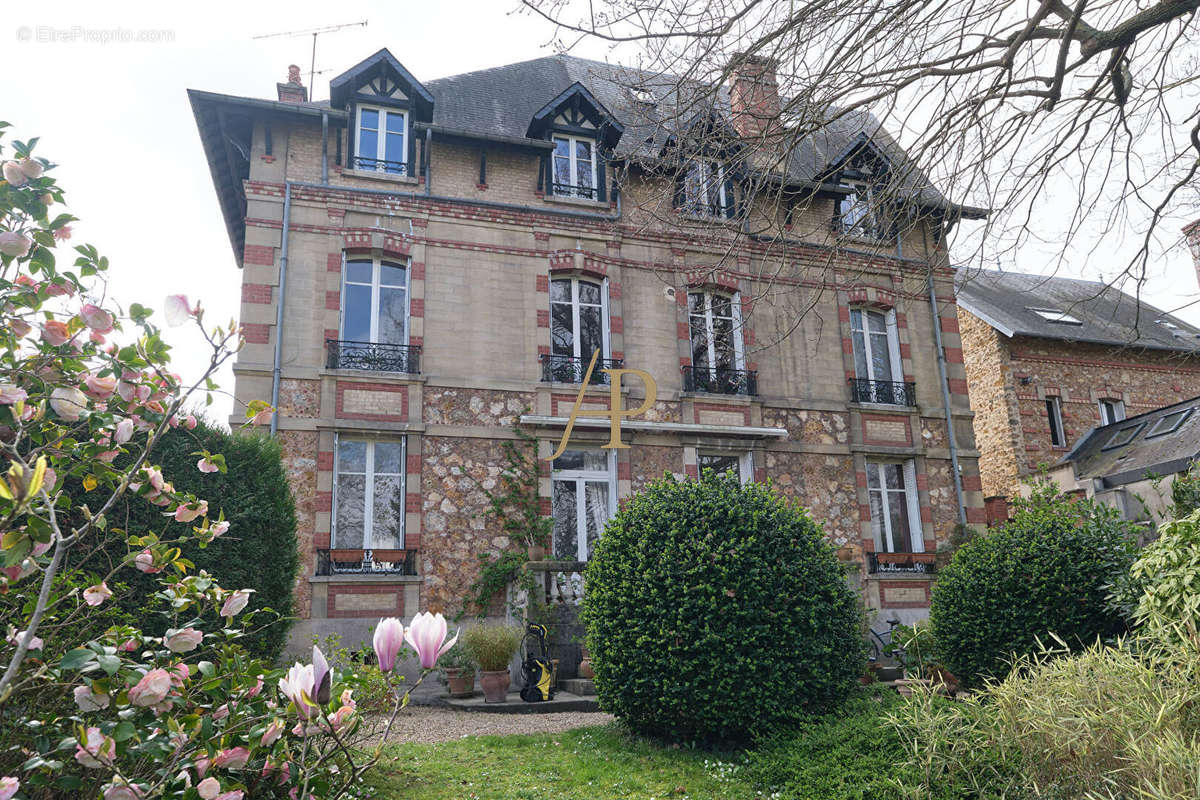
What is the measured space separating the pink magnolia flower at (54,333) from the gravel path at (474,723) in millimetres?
5242

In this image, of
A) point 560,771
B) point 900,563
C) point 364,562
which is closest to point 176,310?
point 560,771

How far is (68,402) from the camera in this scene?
2.53m

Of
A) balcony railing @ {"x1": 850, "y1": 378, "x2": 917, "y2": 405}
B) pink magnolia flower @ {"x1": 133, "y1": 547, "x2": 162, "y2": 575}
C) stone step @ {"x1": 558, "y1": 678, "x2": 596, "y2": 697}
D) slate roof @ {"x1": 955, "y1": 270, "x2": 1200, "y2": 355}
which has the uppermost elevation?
slate roof @ {"x1": 955, "y1": 270, "x2": 1200, "y2": 355}

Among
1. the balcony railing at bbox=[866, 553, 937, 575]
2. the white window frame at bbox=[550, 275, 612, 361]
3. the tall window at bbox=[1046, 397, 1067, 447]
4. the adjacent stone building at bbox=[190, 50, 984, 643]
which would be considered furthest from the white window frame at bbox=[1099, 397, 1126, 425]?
the white window frame at bbox=[550, 275, 612, 361]

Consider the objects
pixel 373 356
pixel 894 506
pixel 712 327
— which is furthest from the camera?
pixel 894 506

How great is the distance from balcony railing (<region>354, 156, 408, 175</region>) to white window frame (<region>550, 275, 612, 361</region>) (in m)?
2.90

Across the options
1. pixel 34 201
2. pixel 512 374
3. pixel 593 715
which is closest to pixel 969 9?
pixel 34 201

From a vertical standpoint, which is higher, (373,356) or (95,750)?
(373,356)

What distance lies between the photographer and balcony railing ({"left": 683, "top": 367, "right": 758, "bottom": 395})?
13461mm

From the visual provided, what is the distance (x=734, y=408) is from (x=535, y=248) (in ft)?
13.6

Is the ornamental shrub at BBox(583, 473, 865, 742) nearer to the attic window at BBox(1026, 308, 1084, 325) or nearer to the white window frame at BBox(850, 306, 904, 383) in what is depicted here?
the white window frame at BBox(850, 306, 904, 383)

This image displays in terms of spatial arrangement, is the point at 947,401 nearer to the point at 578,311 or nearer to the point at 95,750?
the point at 578,311

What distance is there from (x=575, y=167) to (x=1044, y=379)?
12137 millimetres

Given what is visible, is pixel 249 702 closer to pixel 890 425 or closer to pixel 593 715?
pixel 593 715
